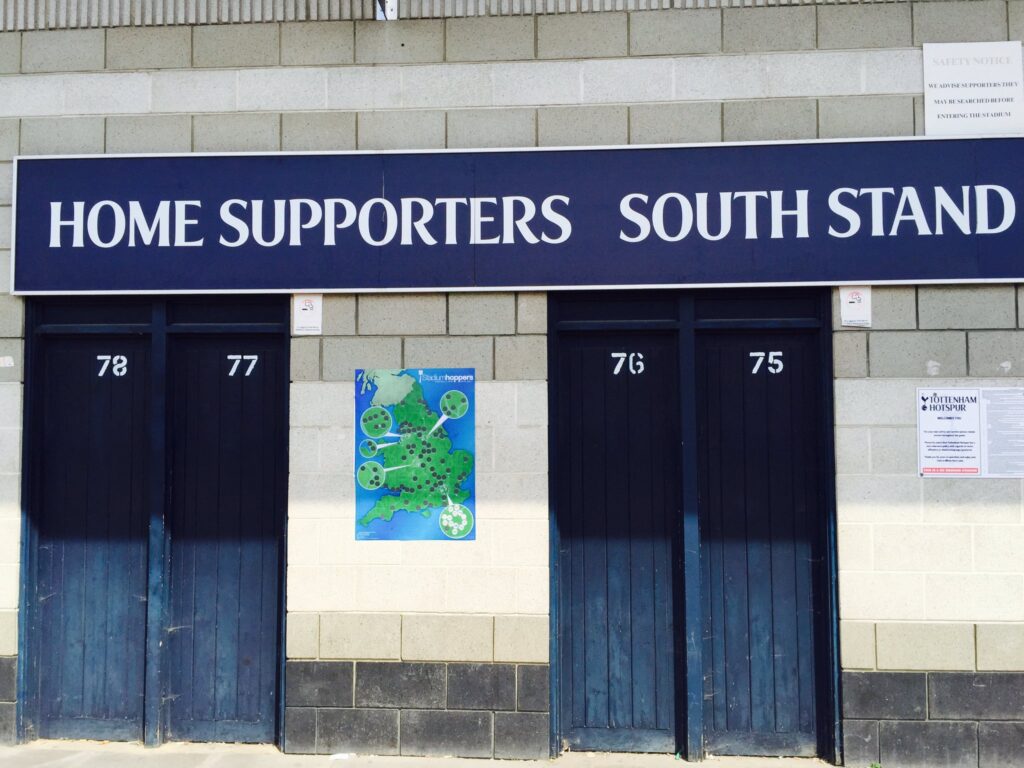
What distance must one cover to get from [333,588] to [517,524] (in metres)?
1.24

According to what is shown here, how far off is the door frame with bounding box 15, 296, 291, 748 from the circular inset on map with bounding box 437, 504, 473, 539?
1039mm

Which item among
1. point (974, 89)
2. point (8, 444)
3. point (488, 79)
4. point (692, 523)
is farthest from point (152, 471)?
point (974, 89)

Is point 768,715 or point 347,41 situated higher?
point 347,41

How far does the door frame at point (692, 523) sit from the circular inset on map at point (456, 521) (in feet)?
1.73

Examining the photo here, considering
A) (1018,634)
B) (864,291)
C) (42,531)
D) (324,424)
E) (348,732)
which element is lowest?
(348,732)

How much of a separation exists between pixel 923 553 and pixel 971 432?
2.61ft

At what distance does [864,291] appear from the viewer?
17.8 ft

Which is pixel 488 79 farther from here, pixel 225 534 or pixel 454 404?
pixel 225 534

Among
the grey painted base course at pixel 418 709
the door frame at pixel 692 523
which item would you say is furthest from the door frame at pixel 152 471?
the door frame at pixel 692 523

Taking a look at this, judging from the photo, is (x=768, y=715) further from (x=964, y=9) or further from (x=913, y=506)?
(x=964, y=9)

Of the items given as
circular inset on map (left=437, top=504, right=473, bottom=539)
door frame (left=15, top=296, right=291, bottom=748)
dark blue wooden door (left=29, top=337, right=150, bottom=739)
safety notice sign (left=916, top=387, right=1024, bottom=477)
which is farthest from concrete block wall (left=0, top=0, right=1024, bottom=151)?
circular inset on map (left=437, top=504, right=473, bottom=539)

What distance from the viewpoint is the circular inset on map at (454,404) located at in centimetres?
559

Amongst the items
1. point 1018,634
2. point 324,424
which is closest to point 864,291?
point 1018,634

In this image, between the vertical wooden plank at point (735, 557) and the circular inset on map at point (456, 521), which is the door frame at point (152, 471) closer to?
the circular inset on map at point (456, 521)
